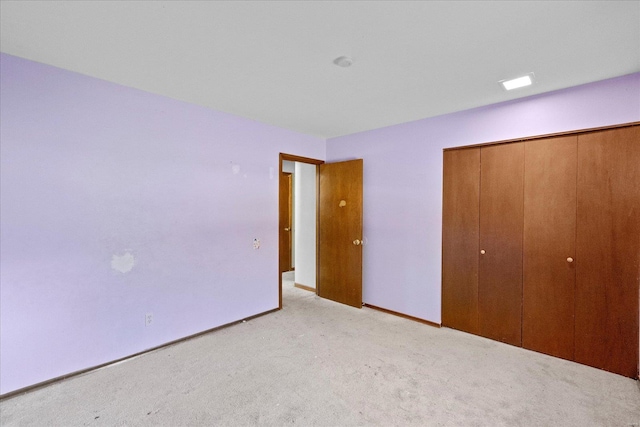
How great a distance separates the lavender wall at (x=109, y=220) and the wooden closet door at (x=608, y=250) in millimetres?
3269

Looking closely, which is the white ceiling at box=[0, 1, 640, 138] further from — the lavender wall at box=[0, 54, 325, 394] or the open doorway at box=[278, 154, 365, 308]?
the open doorway at box=[278, 154, 365, 308]

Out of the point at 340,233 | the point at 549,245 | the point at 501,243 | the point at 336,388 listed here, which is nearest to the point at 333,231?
the point at 340,233

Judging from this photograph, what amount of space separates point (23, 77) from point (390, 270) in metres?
3.85

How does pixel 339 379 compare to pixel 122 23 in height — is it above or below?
below

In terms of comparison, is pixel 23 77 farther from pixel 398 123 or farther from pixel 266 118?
pixel 398 123

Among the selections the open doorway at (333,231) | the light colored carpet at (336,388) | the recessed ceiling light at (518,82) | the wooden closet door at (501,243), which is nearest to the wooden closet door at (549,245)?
the wooden closet door at (501,243)

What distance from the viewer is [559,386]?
84.8 inches

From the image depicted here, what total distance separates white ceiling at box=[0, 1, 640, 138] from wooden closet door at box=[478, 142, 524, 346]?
632 mm

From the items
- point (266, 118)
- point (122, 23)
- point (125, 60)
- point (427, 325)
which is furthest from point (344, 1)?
point (427, 325)

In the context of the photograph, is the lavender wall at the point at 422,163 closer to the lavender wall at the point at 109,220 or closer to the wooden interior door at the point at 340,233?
the wooden interior door at the point at 340,233

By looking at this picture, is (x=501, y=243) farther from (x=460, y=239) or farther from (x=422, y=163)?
(x=422, y=163)

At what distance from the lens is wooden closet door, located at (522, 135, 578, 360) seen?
8.19 feet

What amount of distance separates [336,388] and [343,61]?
2.40 meters

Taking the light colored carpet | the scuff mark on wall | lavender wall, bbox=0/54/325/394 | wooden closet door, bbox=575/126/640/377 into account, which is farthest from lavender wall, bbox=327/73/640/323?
the scuff mark on wall
